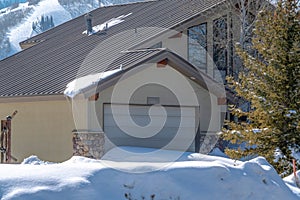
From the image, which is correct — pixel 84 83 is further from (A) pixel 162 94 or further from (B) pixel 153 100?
(A) pixel 162 94

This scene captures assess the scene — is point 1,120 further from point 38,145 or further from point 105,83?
point 105,83

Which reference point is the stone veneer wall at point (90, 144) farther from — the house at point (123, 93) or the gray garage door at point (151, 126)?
the gray garage door at point (151, 126)

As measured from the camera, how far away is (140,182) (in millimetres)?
6773

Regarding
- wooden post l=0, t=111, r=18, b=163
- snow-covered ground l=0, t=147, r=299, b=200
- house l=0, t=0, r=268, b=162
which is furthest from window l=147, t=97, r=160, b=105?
snow-covered ground l=0, t=147, r=299, b=200

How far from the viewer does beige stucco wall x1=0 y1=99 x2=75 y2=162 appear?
48.6 ft

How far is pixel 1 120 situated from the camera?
1736 centimetres

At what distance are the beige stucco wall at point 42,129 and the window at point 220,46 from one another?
8327 mm

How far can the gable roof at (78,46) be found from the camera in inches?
653

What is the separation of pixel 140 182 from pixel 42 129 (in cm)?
934

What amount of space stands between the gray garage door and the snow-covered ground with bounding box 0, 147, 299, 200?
263 inches

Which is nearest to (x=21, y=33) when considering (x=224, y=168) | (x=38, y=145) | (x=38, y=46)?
(x=38, y=46)

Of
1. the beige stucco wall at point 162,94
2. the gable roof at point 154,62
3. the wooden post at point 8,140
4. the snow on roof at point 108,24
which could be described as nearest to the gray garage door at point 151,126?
the beige stucco wall at point 162,94

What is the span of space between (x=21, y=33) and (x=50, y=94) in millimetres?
136674

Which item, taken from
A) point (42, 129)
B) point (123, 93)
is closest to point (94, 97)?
point (123, 93)
